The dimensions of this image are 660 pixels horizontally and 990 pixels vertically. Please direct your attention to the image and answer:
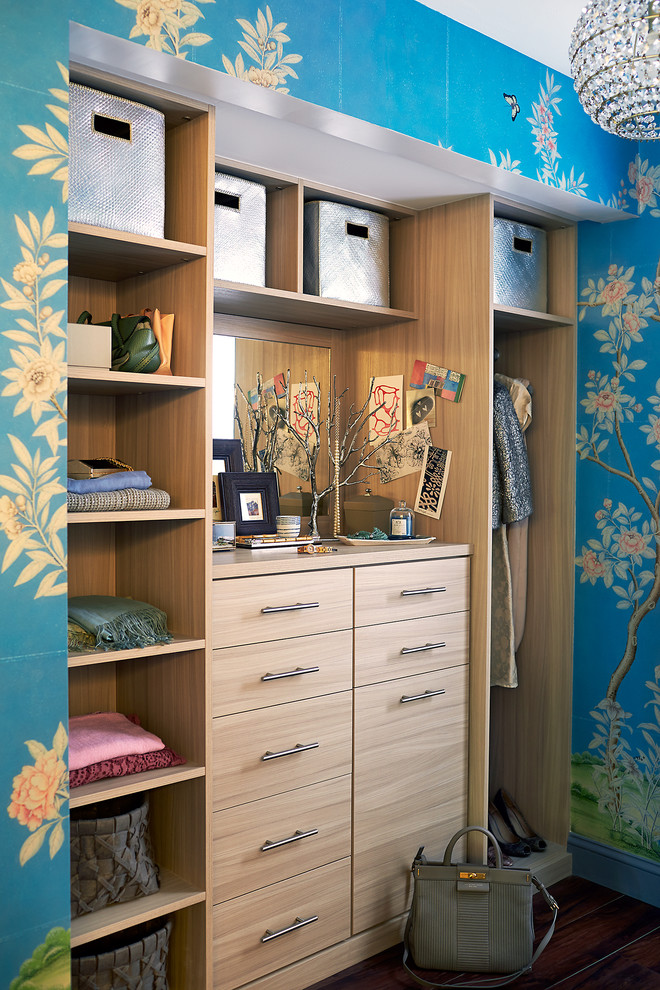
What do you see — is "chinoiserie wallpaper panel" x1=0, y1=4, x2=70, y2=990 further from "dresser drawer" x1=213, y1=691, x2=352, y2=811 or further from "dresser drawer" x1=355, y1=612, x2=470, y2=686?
"dresser drawer" x1=355, y1=612, x2=470, y2=686

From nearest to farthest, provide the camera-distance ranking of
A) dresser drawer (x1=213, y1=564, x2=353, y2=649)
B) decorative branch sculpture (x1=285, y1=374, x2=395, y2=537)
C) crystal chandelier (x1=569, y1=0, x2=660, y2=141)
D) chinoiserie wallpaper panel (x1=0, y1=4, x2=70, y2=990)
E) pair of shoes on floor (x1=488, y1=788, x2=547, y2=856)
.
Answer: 1. crystal chandelier (x1=569, y1=0, x2=660, y2=141)
2. chinoiserie wallpaper panel (x1=0, y1=4, x2=70, y2=990)
3. dresser drawer (x1=213, y1=564, x2=353, y2=649)
4. decorative branch sculpture (x1=285, y1=374, x2=395, y2=537)
5. pair of shoes on floor (x1=488, y1=788, x2=547, y2=856)

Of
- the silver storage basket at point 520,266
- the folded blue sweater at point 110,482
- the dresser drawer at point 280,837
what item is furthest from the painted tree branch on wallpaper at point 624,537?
the folded blue sweater at point 110,482

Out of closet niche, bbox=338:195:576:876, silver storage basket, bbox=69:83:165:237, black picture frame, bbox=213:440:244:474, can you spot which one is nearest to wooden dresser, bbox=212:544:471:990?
closet niche, bbox=338:195:576:876

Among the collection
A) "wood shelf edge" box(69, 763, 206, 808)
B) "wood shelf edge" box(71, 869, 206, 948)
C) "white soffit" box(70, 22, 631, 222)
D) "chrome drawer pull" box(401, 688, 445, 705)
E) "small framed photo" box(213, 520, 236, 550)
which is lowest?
"wood shelf edge" box(71, 869, 206, 948)

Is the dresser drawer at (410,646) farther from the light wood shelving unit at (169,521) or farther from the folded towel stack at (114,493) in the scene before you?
the folded towel stack at (114,493)

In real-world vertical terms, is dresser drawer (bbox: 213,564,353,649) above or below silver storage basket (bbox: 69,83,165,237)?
below

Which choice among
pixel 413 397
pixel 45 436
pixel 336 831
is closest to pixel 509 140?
pixel 413 397

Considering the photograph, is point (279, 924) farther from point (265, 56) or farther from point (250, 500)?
point (265, 56)

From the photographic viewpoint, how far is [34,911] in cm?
171

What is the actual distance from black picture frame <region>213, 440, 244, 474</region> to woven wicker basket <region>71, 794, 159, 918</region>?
1.05m

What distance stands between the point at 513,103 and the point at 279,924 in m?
2.46

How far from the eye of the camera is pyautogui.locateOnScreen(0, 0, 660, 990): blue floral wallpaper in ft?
5.46

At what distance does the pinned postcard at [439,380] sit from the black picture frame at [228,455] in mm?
697

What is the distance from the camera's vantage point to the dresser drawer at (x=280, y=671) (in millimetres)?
2127
